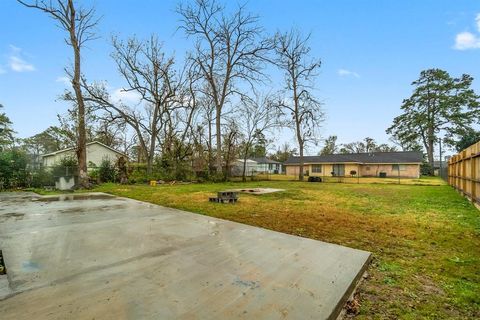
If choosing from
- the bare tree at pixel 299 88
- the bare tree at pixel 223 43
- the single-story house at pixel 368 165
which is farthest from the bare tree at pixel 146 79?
the single-story house at pixel 368 165

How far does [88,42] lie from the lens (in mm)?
13508

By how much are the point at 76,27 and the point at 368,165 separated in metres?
Result: 32.5

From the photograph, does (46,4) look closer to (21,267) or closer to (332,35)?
(332,35)

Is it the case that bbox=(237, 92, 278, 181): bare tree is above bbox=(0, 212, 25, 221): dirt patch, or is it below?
above

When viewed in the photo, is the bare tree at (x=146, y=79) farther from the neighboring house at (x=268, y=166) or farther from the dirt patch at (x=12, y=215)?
the neighboring house at (x=268, y=166)

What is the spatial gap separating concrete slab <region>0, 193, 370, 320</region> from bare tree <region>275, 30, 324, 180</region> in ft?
65.7

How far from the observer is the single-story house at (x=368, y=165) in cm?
2952

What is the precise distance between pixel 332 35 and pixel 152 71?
1337 centimetres

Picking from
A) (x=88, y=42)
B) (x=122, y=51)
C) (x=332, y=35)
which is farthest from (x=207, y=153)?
(x=332, y=35)

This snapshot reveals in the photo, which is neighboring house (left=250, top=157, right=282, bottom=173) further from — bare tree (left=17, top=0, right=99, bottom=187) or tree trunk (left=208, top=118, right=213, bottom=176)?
bare tree (left=17, top=0, right=99, bottom=187)

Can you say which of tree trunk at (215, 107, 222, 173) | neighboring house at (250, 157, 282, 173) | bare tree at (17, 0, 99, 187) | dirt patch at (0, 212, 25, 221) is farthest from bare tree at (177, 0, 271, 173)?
neighboring house at (250, 157, 282, 173)

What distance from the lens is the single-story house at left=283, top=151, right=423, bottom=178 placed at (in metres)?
29.5

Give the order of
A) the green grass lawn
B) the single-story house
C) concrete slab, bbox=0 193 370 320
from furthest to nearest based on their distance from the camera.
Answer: the single-story house
the green grass lawn
concrete slab, bbox=0 193 370 320

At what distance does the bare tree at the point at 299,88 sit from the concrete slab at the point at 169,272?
20032mm
